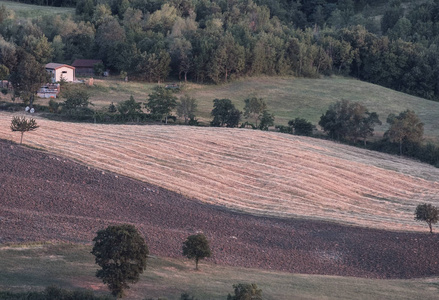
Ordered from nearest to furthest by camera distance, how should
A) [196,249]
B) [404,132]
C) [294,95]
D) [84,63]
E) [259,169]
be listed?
1. [196,249]
2. [259,169]
3. [404,132]
4. [294,95]
5. [84,63]

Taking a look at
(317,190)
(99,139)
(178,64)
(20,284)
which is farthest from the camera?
(178,64)

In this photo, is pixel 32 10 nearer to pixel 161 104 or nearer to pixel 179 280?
pixel 161 104

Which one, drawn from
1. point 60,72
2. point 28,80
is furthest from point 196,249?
point 60,72

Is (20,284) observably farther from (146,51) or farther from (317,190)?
(146,51)

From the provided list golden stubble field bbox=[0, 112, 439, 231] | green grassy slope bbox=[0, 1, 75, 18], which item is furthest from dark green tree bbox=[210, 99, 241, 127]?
green grassy slope bbox=[0, 1, 75, 18]

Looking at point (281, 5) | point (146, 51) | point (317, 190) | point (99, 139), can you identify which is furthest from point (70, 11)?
point (317, 190)

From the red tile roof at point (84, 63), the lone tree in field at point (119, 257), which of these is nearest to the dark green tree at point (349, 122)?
the red tile roof at point (84, 63)

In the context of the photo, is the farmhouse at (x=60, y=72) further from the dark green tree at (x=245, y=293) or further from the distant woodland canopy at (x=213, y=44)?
the dark green tree at (x=245, y=293)
